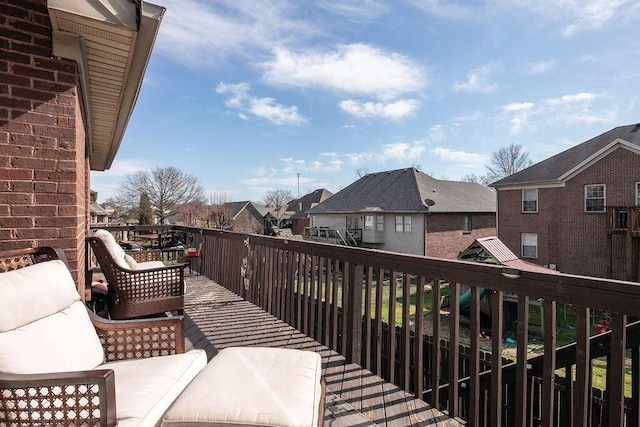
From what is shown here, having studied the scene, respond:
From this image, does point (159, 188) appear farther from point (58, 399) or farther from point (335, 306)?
point (58, 399)

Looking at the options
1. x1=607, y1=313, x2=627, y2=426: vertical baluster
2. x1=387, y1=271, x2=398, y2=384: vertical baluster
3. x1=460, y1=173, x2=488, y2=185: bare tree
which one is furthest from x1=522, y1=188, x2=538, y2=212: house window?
x1=460, y1=173, x2=488, y2=185: bare tree

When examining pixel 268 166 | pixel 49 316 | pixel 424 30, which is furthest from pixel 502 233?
pixel 268 166

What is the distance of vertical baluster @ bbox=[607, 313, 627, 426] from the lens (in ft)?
4.80

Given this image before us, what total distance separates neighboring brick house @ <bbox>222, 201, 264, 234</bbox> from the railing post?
3973 centimetres

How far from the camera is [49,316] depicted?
68.7 inches

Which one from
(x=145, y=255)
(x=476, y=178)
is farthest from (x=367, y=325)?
(x=476, y=178)

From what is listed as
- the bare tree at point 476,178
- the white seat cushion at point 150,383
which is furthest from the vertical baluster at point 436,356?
the bare tree at point 476,178

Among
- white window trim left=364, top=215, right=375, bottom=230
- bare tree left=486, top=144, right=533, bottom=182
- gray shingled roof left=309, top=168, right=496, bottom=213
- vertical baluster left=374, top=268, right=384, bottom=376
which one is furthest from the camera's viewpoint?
bare tree left=486, top=144, right=533, bottom=182

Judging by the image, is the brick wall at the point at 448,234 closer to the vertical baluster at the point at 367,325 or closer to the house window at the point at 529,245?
the house window at the point at 529,245

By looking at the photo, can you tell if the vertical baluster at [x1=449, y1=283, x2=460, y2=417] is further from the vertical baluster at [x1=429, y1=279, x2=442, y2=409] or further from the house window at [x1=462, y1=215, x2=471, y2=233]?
the house window at [x1=462, y1=215, x2=471, y2=233]

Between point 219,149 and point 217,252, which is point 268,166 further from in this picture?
point 217,252

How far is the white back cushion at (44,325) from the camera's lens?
1.47 metres

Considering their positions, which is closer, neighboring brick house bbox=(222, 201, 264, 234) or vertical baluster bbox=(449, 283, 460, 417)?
vertical baluster bbox=(449, 283, 460, 417)

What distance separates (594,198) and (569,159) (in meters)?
2.78
